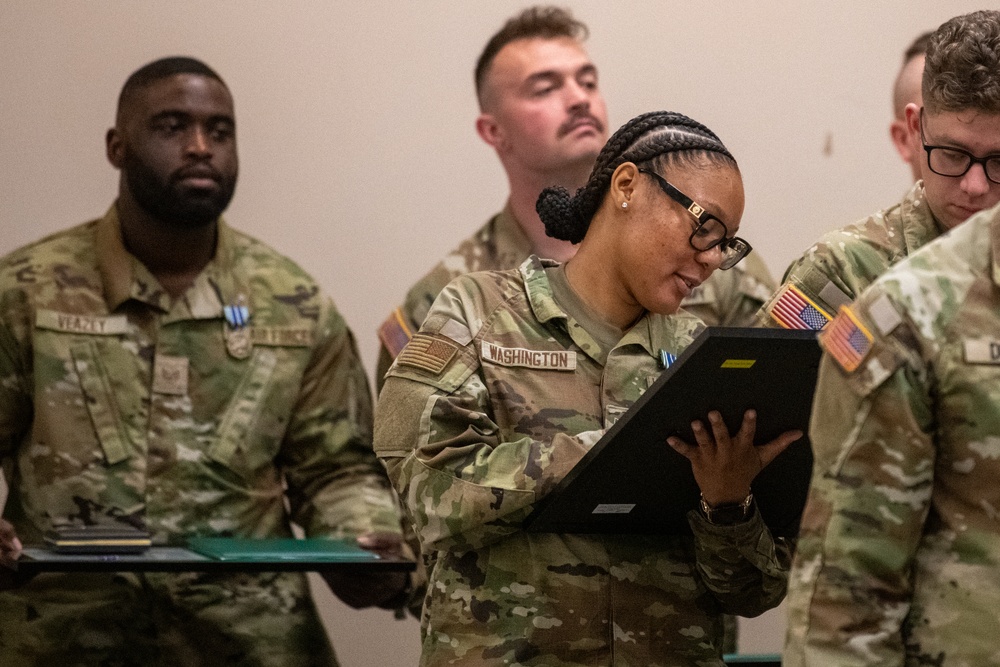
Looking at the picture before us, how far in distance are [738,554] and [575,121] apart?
1.89 m

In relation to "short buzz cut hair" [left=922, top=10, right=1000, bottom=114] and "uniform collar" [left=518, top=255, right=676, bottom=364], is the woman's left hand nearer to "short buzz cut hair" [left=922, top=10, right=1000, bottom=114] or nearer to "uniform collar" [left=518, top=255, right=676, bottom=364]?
"uniform collar" [left=518, top=255, right=676, bottom=364]

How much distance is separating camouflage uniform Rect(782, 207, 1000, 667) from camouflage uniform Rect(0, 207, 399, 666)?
81.9 inches

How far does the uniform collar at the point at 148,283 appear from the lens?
356 cm

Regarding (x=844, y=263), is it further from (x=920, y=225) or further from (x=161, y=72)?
(x=161, y=72)

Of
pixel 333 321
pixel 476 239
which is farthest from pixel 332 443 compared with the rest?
pixel 476 239

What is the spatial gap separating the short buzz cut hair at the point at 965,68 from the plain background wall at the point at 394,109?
2413mm

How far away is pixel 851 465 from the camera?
162 cm

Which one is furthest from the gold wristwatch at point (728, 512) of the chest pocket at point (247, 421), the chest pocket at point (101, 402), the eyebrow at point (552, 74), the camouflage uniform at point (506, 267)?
the eyebrow at point (552, 74)

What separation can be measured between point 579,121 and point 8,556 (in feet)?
5.96

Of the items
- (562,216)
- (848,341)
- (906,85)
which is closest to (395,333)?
(562,216)

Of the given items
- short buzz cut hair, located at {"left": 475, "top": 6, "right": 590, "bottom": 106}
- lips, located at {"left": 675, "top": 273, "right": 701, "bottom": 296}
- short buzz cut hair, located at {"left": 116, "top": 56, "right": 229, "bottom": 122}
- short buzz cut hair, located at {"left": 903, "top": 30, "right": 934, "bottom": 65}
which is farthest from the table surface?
short buzz cut hair, located at {"left": 903, "top": 30, "right": 934, "bottom": 65}

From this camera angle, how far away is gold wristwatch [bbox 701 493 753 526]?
7.40 ft

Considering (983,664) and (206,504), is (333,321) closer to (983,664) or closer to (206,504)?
(206,504)

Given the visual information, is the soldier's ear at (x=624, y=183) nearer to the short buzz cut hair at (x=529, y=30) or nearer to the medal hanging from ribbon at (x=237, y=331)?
the medal hanging from ribbon at (x=237, y=331)
